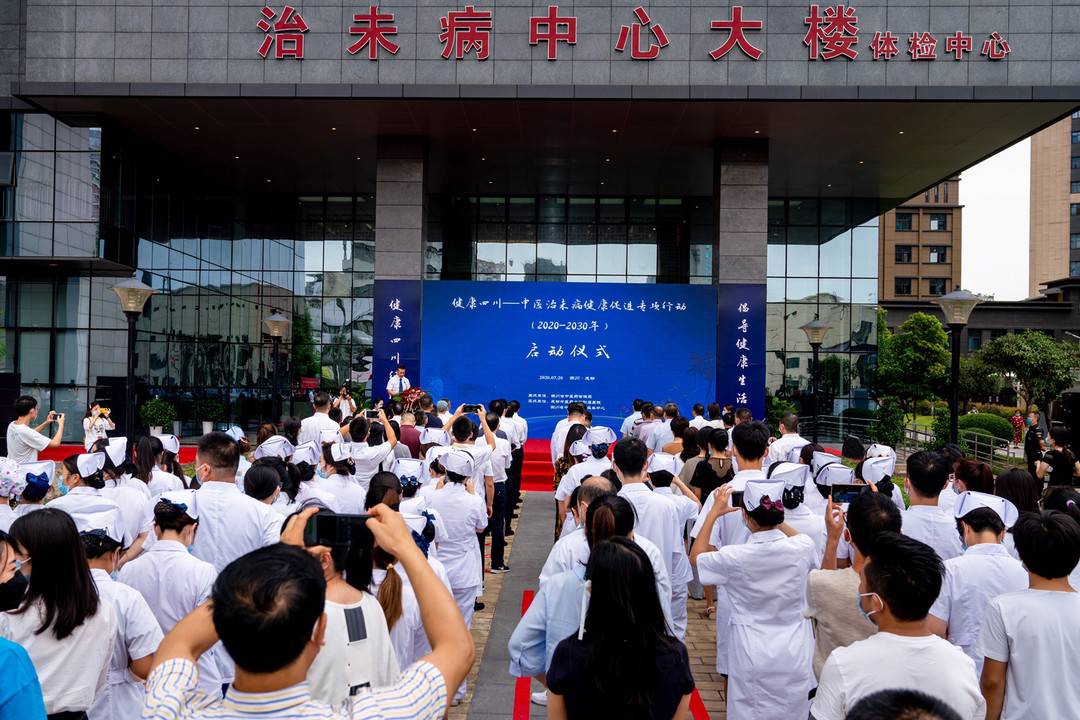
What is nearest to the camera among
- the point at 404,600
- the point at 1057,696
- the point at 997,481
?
the point at 1057,696

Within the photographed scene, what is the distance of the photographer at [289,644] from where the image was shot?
1.73 meters

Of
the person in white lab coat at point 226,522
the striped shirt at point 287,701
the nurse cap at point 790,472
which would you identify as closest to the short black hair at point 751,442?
the nurse cap at point 790,472

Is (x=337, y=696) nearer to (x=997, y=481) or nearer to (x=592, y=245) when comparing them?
(x=997, y=481)

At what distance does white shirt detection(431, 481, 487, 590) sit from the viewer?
6.09m

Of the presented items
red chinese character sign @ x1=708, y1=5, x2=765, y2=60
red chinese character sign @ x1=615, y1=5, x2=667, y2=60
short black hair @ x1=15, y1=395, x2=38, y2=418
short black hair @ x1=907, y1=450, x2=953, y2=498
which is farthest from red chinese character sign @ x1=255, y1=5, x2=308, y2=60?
short black hair @ x1=907, y1=450, x2=953, y2=498

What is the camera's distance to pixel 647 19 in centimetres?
1705

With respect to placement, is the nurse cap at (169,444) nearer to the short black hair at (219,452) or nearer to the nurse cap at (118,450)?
the nurse cap at (118,450)

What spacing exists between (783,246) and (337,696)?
24.8 m

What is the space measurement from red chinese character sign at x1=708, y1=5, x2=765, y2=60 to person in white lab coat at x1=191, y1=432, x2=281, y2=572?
15324mm

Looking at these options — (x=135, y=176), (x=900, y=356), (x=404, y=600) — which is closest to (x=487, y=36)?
(x=135, y=176)

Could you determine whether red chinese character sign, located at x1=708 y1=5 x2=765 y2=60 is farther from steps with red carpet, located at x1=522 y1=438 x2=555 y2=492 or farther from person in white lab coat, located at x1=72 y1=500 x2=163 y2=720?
person in white lab coat, located at x1=72 y1=500 x2=163 y2=720

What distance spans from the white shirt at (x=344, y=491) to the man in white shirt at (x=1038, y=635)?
180 inches


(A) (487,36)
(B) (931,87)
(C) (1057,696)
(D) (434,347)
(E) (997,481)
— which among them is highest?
(A) (487,36)

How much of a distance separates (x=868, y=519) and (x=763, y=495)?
52 cm
